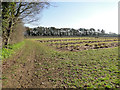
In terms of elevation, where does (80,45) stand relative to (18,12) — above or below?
below

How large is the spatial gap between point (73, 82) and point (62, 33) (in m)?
98.4

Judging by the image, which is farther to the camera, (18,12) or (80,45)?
(80,45)

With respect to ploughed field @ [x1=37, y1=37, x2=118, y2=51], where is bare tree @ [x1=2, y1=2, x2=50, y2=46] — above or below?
above

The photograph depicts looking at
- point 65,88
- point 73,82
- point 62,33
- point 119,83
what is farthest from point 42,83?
point 62,33

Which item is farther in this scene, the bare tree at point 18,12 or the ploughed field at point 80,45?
the ploughed field at point 80,45

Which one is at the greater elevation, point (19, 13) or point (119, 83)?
point (19, 13)

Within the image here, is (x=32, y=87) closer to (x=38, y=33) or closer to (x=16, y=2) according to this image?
(x=16, y=2)

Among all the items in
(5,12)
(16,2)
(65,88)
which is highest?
(16,2)

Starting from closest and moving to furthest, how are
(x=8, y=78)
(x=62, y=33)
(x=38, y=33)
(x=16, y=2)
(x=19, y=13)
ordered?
(x=8, y=78) → (x=16, y=2) → (x=19, y=13) → (x=38, y=33) → (x=62, y=33)

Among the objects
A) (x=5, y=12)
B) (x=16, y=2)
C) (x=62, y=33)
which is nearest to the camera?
(x=5, y=12)

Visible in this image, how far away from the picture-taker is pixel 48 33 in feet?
311

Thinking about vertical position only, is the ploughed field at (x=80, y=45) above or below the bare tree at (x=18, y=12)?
below

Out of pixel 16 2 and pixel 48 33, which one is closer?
pixel 16 2

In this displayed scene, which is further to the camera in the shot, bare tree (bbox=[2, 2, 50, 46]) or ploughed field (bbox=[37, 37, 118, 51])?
ploughed field (bbox=[37, 37, 118, 51])
